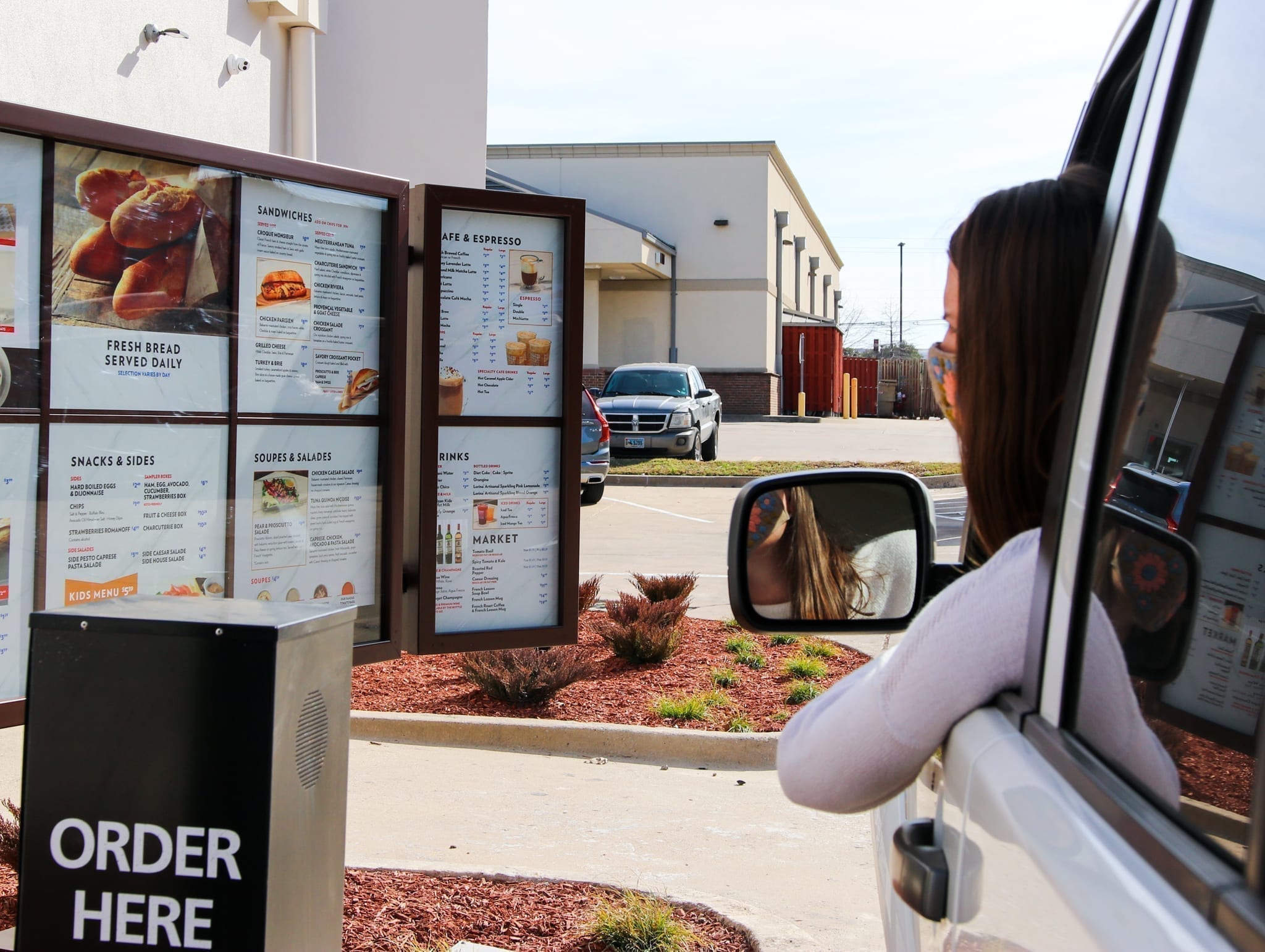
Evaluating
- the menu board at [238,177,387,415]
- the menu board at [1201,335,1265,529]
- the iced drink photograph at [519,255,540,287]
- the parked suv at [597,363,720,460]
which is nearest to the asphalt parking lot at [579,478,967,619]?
the parked suv at [597,363,720,460]

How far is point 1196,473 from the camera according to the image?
Result: 4.03ft

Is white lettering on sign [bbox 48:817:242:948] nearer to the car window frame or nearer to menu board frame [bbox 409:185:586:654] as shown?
the car window frame

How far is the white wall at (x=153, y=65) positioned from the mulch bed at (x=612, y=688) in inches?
120

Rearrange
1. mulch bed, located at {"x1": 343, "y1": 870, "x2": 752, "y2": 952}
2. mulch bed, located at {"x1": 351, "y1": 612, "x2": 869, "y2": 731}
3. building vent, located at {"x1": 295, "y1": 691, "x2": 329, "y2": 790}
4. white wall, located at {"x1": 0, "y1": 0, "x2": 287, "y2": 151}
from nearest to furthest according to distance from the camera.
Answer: building vent, located at {"x1": 295, "y1": 691, "x2": 329, "y2": 790}
mulch bed, located at {"x1": 343, "y1": 870, "x2": 752, "y2": 952}
white wall, located at {"x1": 0, "y1": 0, "x2": 287, "y2": 151}
mulch bed, located at {"x1": 351, "y1": 612, "x2": 869, "y2": 731}

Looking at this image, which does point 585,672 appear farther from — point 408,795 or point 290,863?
point 290,863

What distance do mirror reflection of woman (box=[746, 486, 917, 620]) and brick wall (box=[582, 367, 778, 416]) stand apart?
1391 inches

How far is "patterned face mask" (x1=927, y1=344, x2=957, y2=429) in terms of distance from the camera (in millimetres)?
1649

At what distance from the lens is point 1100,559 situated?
1223 millimetres

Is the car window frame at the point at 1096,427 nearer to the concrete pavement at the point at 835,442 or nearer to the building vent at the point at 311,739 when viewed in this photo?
the building vent at the point at 311,739

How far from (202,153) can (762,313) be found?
34485mm

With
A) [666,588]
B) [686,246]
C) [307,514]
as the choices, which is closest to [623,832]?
[307,514]

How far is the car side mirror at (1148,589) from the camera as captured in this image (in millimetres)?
1170

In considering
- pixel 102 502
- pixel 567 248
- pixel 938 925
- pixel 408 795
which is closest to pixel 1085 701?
pixel 938 925

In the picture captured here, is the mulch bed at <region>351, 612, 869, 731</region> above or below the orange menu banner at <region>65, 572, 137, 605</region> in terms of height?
below
